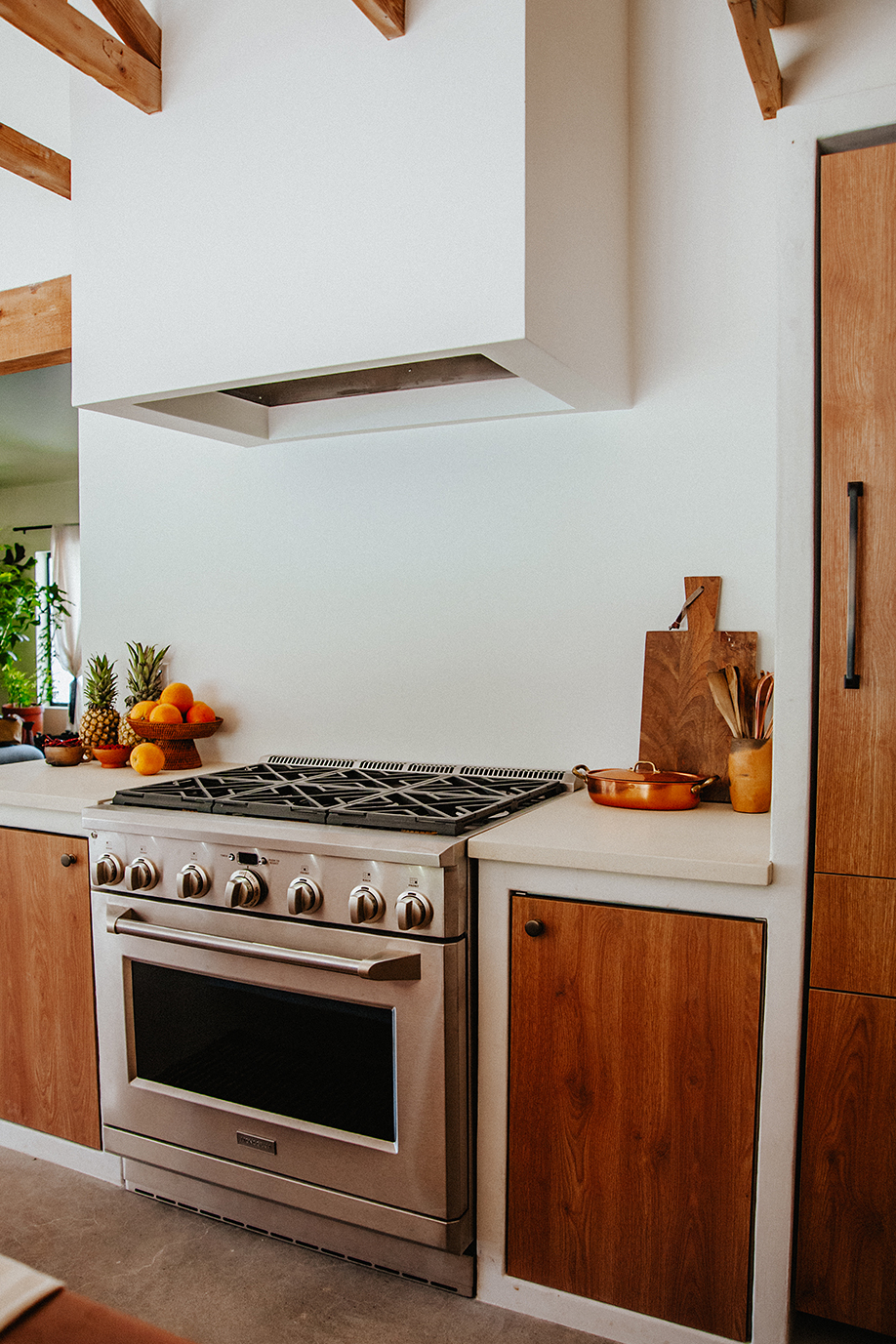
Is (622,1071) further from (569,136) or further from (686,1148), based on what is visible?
(569,136)

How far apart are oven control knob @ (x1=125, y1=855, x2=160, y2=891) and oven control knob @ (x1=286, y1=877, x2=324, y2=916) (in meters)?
0.36

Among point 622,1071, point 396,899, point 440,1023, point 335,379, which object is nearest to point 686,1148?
point 622,1071

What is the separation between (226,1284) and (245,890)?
77 cm

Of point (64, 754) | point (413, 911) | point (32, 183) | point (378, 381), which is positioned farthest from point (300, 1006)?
point (32, 183)

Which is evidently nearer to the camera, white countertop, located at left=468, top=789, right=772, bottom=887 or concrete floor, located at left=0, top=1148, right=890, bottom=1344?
white countertop, located at left=468, top=789, right=772, bottom=887

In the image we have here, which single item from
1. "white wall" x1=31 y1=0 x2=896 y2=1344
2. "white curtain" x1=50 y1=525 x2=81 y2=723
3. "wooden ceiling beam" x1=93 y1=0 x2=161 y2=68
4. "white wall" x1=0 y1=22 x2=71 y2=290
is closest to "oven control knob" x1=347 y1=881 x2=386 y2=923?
"white wall" x1=31 y1=0 x2=896 y2=1344

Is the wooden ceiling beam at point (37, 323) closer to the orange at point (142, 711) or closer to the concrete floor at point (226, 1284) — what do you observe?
the orange at point (142, 711)

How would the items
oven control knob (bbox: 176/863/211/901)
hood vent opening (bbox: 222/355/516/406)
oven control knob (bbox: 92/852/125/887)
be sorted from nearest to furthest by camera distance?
oven control knob (bbox: 176/863/211/901)
oven control knob (bbox: 92/852/125/887)
hood vent opening (bbox: 222/355/516/406)

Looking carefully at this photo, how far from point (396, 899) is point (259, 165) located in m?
1.50

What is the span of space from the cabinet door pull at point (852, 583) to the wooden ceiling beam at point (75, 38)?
5.56 feet

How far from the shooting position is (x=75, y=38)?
6.43 feet

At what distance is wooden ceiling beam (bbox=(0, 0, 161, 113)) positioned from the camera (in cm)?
193

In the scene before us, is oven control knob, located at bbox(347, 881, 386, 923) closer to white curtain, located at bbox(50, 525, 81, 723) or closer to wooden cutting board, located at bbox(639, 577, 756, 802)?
wooden cutting board, located at bbox(639, 577, 756, 802)

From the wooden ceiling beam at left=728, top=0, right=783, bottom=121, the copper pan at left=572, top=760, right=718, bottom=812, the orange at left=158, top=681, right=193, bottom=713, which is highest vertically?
the wooden ceiling beam at left=728, top=0, right=783, bottom=121
